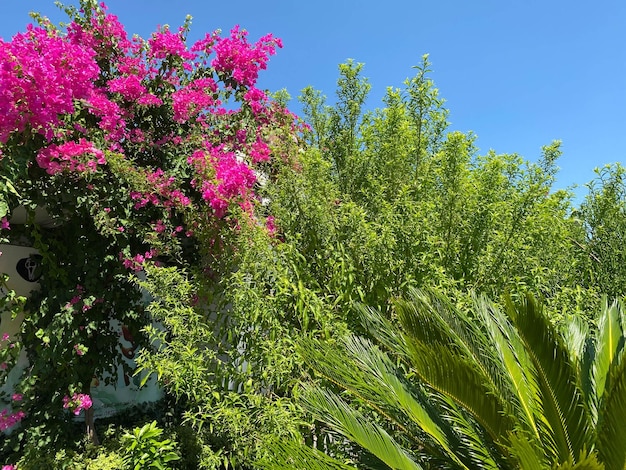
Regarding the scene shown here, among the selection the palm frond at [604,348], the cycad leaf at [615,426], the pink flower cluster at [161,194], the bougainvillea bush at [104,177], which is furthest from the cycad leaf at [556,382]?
the pink flower cluster at [161,194]

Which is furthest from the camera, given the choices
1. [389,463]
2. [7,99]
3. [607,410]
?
[7,99]

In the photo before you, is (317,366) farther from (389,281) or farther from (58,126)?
(58,126)

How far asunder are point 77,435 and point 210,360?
6.41ft

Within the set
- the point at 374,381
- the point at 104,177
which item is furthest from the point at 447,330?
the point at 104,177

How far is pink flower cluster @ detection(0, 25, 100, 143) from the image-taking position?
2.66m

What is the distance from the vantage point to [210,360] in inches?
109

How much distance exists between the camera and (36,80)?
8.89ft

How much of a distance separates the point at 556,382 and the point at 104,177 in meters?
3.32

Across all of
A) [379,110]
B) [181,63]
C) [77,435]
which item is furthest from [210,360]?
[379,110]

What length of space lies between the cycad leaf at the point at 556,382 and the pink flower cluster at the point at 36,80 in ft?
10.5

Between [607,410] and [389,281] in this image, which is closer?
[607,410]

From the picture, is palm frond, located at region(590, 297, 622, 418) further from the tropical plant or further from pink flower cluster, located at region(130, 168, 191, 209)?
pink flower cluster, located at region(130, 168, 191, 209)

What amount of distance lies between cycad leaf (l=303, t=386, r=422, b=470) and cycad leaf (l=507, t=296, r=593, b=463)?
760 mm

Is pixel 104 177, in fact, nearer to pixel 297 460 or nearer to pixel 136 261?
pixel 136 261
